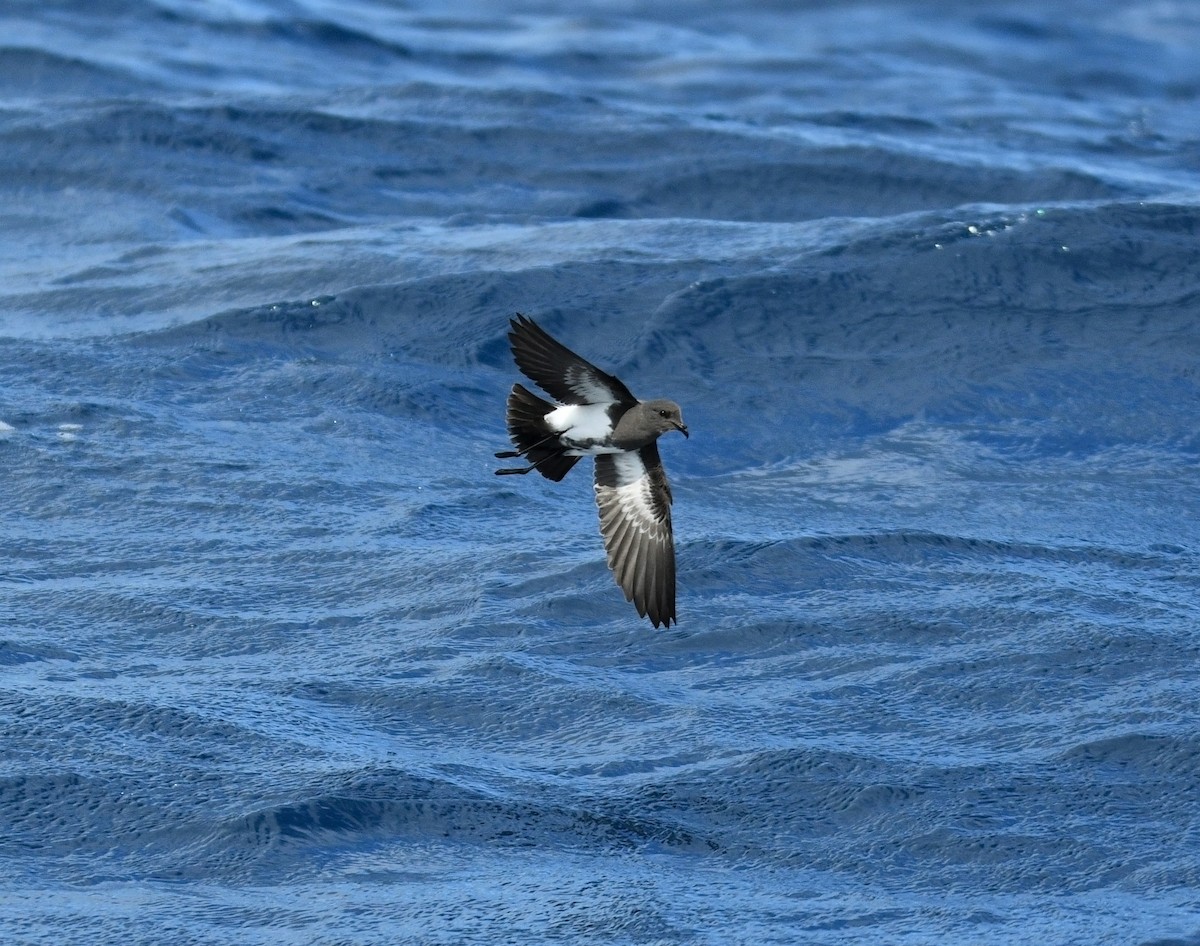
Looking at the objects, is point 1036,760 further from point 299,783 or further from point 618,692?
point 299,783

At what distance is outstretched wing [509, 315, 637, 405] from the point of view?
23.1 feet

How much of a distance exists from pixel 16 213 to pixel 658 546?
927cm

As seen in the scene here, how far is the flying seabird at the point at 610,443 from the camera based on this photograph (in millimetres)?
7117

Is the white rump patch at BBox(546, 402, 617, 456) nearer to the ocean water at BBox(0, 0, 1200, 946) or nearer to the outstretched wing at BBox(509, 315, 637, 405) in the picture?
the outstretched wing at BBox(509, 315, 637, 405)

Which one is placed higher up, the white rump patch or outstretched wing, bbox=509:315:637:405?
outstretched wing, bbox=509:315:637:405

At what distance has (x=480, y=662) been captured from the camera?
8961 millimetres

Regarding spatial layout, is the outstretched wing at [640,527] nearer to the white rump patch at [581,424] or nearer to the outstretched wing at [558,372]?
the white rump patch at [581,424]

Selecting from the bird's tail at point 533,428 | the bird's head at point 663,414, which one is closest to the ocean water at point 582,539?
the bird's tail at point 533,428

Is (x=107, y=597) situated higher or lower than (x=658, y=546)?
lower

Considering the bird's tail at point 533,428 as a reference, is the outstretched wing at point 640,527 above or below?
below

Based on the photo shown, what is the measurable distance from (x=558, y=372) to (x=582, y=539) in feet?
10.8

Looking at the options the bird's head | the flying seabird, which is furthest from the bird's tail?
the bird's head

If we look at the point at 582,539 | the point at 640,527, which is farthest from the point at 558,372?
the point at 582,539

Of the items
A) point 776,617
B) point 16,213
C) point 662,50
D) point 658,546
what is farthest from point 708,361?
point 662,50
